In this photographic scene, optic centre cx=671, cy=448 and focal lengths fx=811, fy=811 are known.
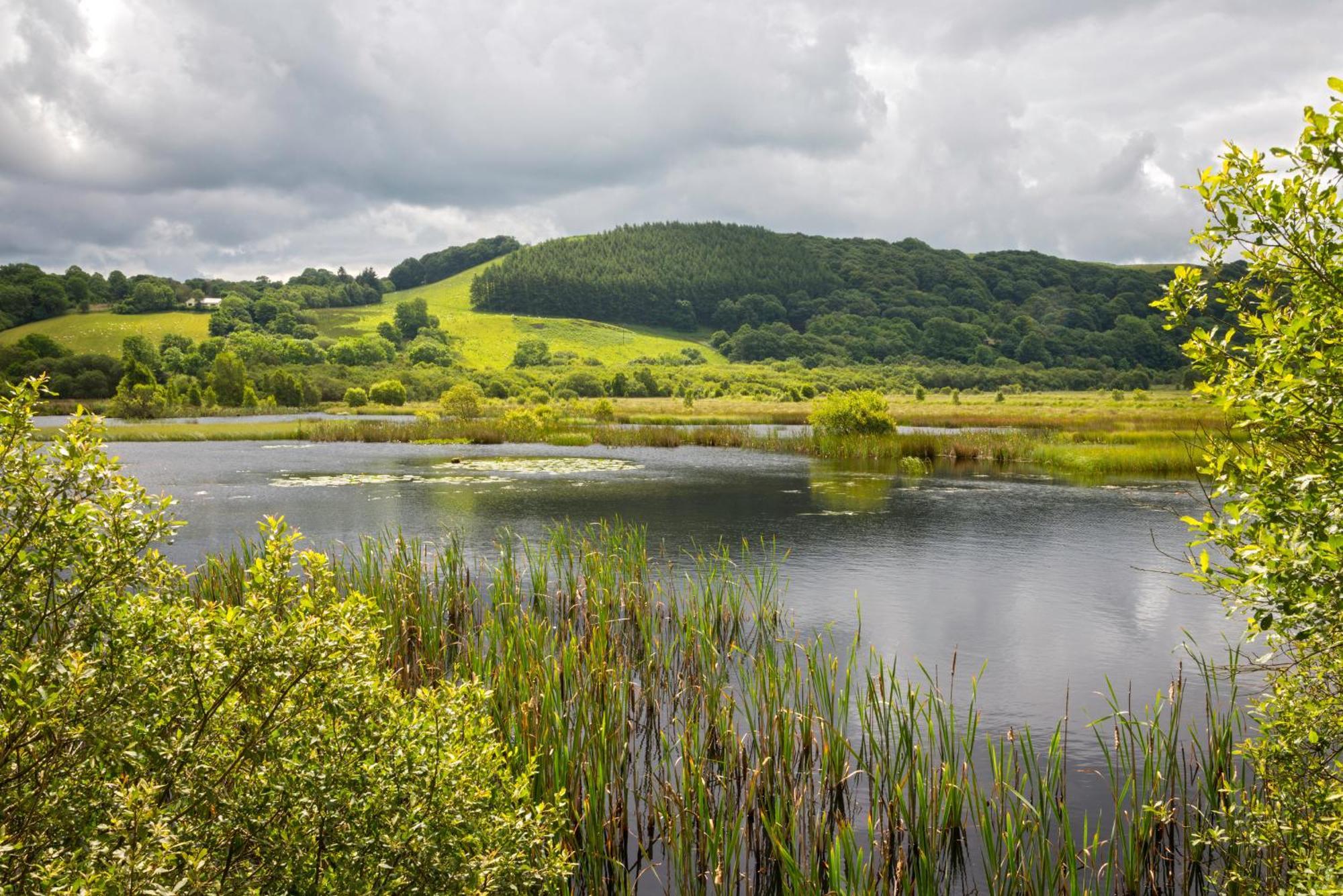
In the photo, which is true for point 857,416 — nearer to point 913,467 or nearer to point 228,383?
point 913,467

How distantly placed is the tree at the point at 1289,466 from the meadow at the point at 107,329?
145m

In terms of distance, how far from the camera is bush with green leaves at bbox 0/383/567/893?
4449 mm

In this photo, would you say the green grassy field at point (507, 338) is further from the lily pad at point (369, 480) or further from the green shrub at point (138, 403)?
the lily pad at point (369, 480)

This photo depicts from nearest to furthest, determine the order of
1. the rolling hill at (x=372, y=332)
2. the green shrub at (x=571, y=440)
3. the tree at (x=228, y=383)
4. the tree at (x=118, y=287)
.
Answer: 1. the green shrub at (x=571, y=440)
2. the tree at (x=228, y=383)
3. the rolling hill at (x=372, y=332)
4. the tree at (x=118, y=287)

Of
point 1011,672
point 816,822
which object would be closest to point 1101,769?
point 1011,672

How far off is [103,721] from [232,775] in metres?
0.79

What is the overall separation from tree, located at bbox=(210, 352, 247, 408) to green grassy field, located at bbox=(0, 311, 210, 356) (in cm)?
3341

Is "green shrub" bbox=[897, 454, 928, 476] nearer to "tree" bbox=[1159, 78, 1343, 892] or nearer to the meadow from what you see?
"tree" bbox=[1159, 78, 1343, 892]

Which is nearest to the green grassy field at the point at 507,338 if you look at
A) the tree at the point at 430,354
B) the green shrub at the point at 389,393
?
the tree at the point at 430,354

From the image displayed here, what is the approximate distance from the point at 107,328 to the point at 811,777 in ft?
551

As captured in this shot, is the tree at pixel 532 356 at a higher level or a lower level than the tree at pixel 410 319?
lower

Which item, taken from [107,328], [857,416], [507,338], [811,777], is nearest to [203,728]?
[811,777]

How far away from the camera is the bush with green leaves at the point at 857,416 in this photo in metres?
50.7

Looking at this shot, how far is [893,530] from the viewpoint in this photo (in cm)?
2692
